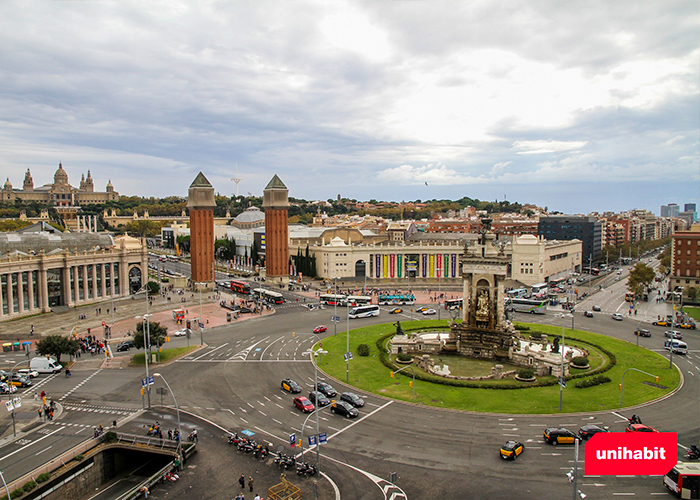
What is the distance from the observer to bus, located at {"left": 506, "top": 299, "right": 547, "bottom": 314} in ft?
289

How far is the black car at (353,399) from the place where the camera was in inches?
1679

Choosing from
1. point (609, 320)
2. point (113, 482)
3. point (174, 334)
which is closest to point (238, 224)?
point (174, 334)

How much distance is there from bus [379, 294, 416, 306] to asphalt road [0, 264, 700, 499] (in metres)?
38.6

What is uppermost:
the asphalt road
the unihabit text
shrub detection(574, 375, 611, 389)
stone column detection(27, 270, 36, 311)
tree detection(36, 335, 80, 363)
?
the unihabit text

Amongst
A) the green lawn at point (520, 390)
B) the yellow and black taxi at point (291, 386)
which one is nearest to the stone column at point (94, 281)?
the green lawn at point (520, 390)

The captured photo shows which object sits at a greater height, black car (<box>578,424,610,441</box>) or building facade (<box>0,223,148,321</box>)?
building facade (<box>0,223,148,321</box>)

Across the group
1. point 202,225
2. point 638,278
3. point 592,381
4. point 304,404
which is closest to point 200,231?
point 202,225

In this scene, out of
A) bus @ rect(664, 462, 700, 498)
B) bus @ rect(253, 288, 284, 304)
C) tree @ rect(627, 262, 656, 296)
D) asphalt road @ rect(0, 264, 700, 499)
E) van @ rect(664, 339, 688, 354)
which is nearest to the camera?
bus @ rect(664, 462, 700, 498)

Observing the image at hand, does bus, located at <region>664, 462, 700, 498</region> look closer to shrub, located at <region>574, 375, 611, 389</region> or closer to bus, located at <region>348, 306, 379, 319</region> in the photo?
shrub, located at <region>574, 375, 611, 389</region>

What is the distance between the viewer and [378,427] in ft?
126

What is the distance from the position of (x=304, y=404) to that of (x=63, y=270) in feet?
222

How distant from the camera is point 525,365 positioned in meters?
53.7

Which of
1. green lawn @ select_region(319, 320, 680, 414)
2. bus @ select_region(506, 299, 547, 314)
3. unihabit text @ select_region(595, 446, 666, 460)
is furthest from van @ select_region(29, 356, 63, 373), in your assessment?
bus @ select_region(506, 299, 547, 314)

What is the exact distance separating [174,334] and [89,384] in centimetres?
2168
